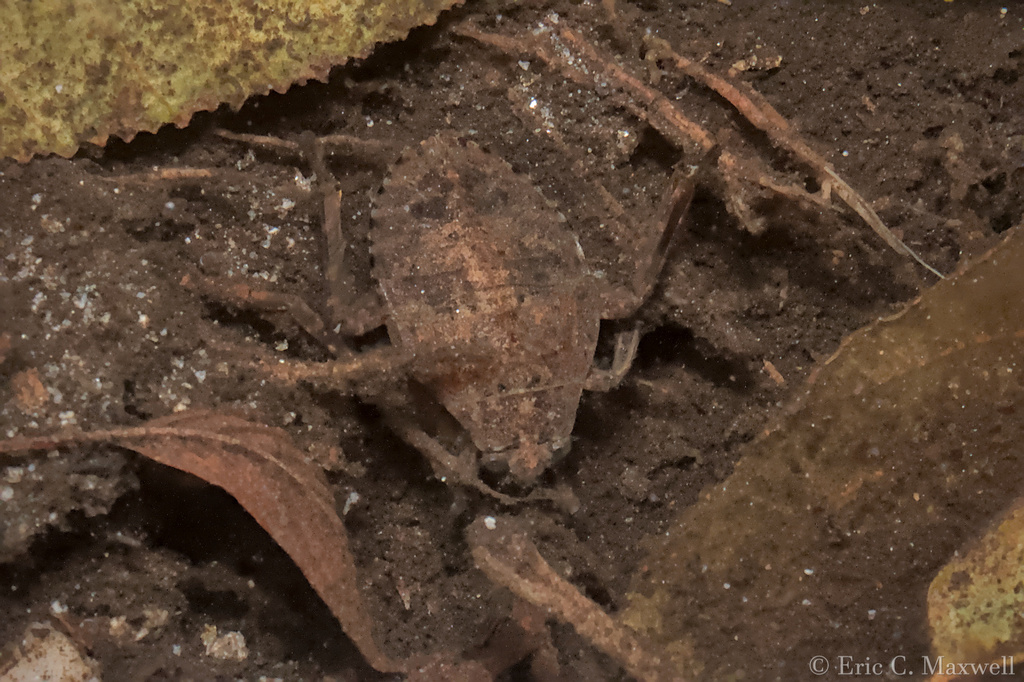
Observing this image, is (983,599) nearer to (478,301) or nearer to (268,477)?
(478,301)

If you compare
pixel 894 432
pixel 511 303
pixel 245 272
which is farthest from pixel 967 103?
pixel 245 272

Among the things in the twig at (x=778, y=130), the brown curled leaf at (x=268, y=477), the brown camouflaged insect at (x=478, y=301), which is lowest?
the brown curled leaf at (x=268, y=477)

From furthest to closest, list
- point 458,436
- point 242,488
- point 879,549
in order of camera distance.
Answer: point 458,436 → point 879,549 → point 242,488

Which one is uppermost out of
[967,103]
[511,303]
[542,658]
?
[967,103]

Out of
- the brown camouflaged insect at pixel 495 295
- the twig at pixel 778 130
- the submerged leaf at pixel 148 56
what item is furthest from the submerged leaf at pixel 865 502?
the submerged leaf at pixel 148 56

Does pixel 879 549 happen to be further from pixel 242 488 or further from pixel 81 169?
pixel 81 169

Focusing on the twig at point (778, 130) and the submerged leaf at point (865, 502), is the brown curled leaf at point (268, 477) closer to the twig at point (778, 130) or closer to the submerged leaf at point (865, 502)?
the submerged leaf at point (865, 502)

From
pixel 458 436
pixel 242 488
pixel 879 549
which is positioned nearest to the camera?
pixel 242 488
